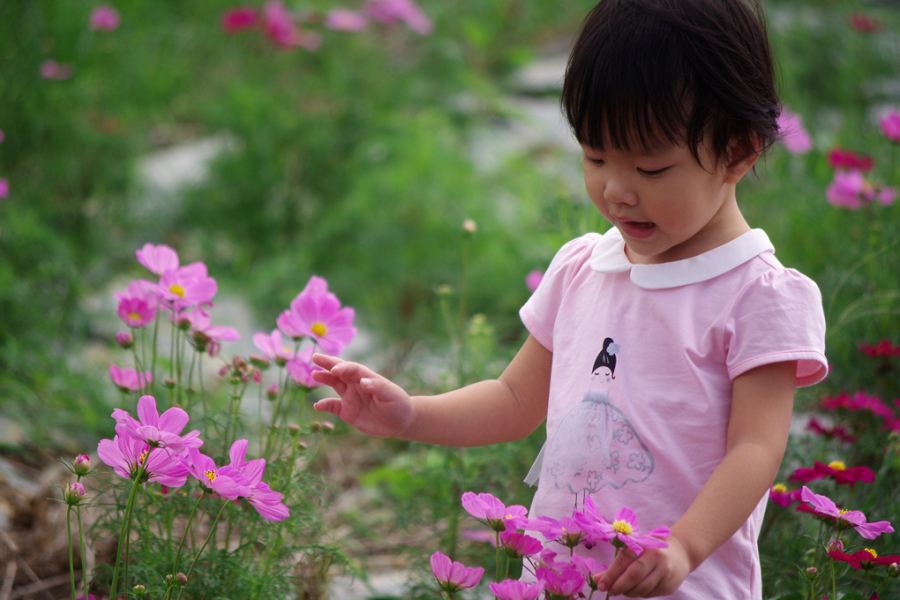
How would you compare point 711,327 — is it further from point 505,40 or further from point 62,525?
point 505,40

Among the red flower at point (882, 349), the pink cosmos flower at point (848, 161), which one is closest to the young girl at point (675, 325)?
the red flower at point (882, 349)

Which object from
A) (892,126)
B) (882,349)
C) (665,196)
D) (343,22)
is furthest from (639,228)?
(343,22)

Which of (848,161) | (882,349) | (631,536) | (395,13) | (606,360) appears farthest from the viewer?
(395,13)

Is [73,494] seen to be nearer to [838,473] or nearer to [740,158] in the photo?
[740,158]

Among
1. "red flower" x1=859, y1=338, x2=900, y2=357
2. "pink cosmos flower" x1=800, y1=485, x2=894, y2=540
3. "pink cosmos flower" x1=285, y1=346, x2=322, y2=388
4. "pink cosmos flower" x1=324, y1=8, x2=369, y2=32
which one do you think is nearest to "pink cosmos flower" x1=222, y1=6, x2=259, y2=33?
"pink cosmos flower" x1=324, y1=8, x2=369, y2=32

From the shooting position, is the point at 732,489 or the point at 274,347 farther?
the point at 274,347

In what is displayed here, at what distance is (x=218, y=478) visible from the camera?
83 cm

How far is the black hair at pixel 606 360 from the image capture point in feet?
3.21

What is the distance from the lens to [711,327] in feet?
3.01

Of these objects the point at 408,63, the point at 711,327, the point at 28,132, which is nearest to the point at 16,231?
the point at 28,132

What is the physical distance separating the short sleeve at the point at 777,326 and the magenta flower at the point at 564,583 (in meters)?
0.28

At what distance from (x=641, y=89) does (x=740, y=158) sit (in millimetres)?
152

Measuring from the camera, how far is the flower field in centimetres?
112

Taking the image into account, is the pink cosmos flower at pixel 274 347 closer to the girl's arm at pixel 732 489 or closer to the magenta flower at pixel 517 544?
the magenta flower at pixel 517 544
